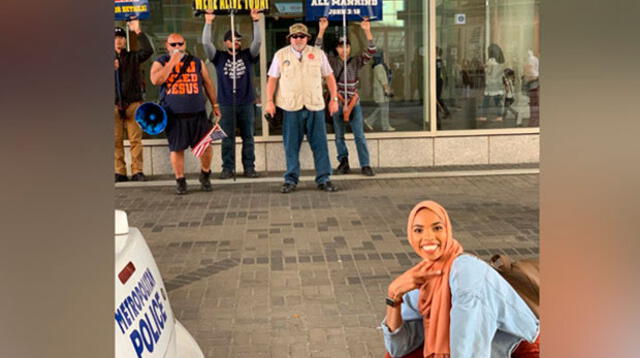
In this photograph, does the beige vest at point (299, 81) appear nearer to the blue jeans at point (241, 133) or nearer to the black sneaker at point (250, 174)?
the blue jeans at point (241, 133)

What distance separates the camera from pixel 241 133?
11.9m

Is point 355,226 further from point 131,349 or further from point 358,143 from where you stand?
point 131,349

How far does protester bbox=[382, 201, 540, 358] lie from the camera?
313 cm

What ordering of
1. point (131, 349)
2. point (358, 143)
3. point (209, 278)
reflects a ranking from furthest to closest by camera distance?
1. point (358, 143)
2. point (209, 278)
3. point (131, 349)

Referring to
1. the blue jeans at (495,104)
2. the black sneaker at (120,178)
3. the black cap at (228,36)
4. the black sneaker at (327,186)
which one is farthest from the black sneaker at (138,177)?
the blue jeans at (495,104)

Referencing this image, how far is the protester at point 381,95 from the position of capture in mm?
12656

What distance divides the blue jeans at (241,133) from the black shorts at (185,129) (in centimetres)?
98

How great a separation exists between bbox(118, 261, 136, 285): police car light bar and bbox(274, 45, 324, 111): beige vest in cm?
756

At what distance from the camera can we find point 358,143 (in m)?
11.8

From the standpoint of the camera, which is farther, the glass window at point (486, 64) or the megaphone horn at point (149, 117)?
the glass window at point (486, 64)

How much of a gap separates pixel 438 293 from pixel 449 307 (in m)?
0.07
